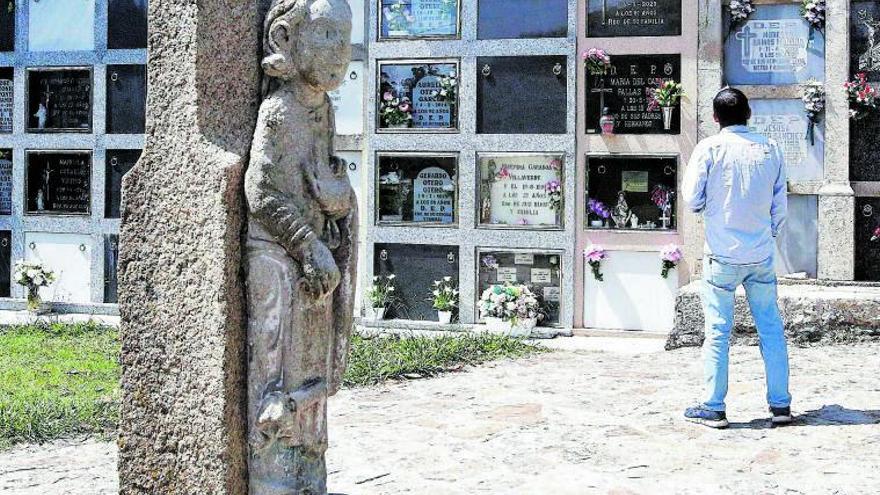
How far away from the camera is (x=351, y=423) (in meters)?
5.25

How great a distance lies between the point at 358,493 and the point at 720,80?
22.6 ft

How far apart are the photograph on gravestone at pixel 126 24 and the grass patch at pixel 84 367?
3.38 metres

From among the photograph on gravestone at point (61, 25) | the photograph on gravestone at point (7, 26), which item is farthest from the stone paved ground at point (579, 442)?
the photograph on gravestone at point (7, 26)

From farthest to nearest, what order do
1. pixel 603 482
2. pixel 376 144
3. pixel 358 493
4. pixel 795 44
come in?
pixel 376 144, pixel 795 44, pixel 603 482, pixel 358 493

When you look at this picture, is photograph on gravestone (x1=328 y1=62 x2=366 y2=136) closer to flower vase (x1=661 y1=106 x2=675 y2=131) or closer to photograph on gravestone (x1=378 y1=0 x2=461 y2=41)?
photograph on gravestone (x1=378 y1=0 x2=461 y2=41)

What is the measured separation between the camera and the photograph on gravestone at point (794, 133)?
922 cm

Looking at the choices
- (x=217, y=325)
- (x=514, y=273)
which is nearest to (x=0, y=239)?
(x=514, y=273)

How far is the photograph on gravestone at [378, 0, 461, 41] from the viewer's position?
10.1 metres

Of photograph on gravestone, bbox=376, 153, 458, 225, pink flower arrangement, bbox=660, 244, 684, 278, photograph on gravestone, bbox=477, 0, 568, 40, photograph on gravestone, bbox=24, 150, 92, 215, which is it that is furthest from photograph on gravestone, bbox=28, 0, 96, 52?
pink flower arrangement, bbox=660, 244, 684, 278

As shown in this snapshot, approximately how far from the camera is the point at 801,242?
9227mm

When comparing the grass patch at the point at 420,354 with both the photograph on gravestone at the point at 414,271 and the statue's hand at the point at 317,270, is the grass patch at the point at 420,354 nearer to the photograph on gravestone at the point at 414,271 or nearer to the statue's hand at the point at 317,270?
the photograph on gravestone at the point at 414,271

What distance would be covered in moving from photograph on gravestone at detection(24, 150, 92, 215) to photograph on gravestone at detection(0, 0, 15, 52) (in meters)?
1.31

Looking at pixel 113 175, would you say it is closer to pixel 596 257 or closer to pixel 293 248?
pixel 596 257

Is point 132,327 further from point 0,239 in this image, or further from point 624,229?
point 0,239
